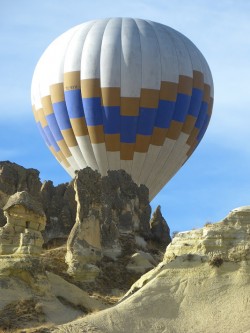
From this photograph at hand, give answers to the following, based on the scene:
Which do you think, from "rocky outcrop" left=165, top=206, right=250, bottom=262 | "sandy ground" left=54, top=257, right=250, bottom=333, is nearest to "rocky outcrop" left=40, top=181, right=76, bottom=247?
"rocky outcrop" left=165, top=206, right=250, bottom=262

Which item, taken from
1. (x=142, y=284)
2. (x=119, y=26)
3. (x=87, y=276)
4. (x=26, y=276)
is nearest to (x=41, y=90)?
(x=119, y=26)

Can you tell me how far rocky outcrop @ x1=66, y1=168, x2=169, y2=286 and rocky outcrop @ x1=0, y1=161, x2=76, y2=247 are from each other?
6.95ft

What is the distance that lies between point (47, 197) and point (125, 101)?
827cm

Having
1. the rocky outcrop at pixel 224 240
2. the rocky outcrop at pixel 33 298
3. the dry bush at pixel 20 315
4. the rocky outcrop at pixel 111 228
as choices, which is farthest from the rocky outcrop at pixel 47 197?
the rocky outcrop at pixel 224 240

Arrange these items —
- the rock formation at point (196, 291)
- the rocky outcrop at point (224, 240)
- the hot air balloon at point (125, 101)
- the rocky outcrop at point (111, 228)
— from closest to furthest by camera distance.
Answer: the rock formation at point (196, 291) < the rocky outcrop at point (224, 240) < the rocky outcrop at point (111, 228) < the hot air balloon at point (125, 101)

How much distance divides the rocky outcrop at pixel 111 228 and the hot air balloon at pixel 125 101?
10.1ft

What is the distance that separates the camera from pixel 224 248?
34.1 meters

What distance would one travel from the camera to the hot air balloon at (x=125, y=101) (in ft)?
205

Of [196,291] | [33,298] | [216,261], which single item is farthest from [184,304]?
[33,298]

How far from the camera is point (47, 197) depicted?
57.9m

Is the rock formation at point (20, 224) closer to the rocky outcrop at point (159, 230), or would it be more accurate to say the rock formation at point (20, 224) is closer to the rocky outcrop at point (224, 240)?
the rocky outcrop at point (224, 240)

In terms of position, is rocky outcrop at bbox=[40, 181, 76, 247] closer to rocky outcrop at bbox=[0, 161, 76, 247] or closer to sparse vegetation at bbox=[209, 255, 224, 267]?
rocky outcrop at bbox=[0, 161, 76, 247]

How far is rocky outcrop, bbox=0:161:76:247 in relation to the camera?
2206 inches

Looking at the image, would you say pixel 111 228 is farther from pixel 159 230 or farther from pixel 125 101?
pixel 125 101
